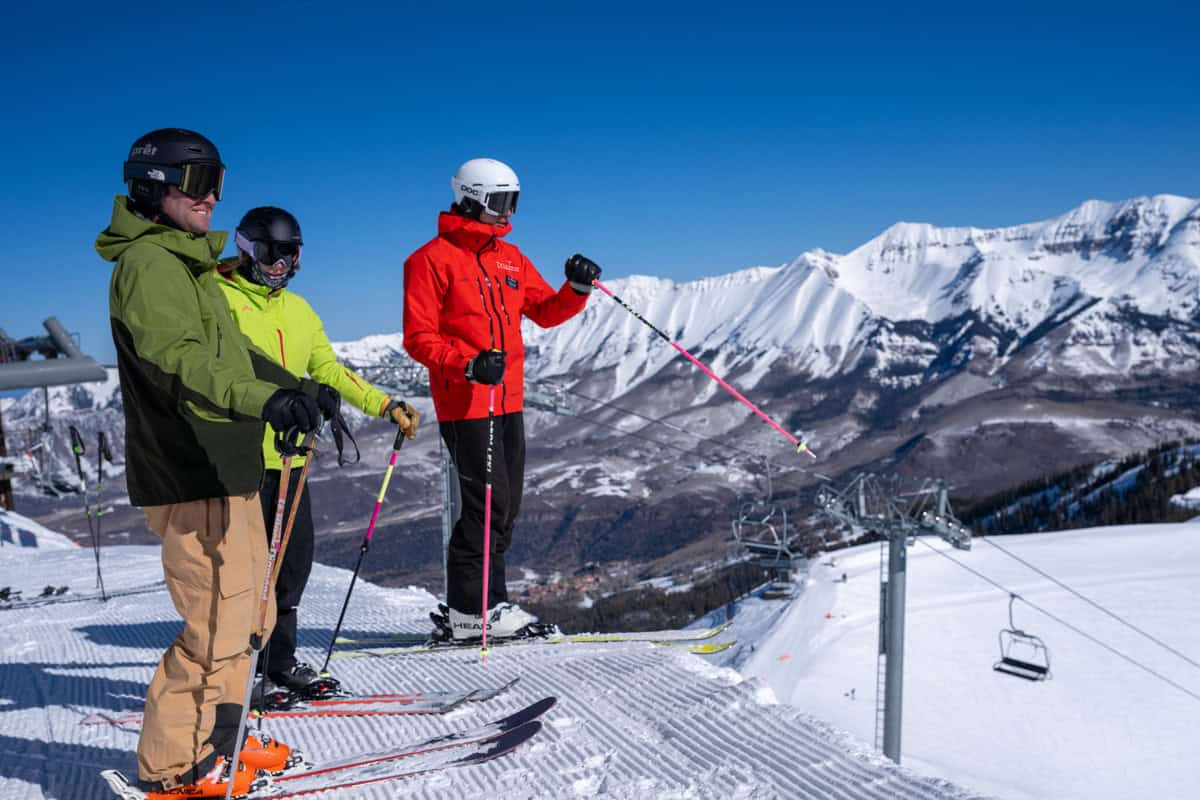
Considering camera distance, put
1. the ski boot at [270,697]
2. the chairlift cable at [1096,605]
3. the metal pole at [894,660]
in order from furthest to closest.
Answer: the chairlift cable at [1096,605], the metal pole at [894,660], the ski boot at [270,697]

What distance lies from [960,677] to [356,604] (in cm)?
3839

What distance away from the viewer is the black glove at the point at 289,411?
2523 millimetres

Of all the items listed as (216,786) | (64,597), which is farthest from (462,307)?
(64,597)

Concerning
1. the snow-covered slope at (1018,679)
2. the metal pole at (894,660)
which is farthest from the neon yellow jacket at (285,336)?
the snow-covered slope at (1018,679)

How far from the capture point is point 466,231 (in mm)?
4949

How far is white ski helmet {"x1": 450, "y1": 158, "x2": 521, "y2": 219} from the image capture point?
4914 millimetres

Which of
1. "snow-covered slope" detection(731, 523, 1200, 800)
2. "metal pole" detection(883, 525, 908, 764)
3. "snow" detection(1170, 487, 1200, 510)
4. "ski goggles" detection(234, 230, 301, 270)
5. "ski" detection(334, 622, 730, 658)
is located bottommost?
"snow" detection(1170, 487, 1200, 510)

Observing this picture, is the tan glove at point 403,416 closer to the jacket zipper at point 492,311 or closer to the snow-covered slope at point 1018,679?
the jacket zipper at point 492,311

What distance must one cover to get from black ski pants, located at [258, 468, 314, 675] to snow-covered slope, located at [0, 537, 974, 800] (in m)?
0.39

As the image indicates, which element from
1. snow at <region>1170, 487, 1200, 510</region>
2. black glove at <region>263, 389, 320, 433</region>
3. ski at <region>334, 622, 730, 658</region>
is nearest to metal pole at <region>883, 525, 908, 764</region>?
ski at <region>334, 622, 730, 658</region>

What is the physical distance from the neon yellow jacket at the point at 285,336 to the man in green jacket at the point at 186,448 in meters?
1.12

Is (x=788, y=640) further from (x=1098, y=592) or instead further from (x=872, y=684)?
(x=1098, y=592)

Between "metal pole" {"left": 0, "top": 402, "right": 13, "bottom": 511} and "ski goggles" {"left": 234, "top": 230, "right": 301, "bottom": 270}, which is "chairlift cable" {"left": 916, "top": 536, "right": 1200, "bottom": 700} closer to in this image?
"metal pole" {"left": 0, "top": 402, "right": 13, "bottom": 511}

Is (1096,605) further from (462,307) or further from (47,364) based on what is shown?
(462,307)
